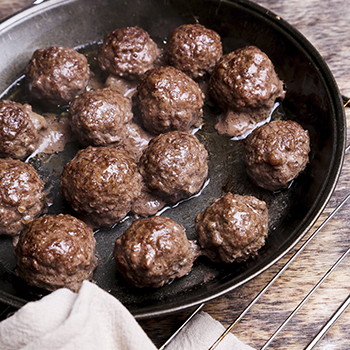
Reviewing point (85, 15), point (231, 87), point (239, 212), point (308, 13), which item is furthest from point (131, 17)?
point (239, 212)

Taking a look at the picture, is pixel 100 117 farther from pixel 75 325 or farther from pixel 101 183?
pixel 75 325

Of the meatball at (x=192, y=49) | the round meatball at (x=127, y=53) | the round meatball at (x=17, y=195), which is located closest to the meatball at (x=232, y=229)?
the round meatball at (x=17, y=195)

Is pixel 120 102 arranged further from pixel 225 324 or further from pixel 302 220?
pixel 225 324

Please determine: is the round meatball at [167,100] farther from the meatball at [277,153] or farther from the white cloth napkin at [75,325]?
the white cloth napkin at [75,325]

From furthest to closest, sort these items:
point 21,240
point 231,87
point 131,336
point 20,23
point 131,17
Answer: point 131,17, point 20,23, point 231,87, point 21,240, point 131,336

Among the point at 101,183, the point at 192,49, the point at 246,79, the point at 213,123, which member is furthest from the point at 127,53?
the point at 101,183


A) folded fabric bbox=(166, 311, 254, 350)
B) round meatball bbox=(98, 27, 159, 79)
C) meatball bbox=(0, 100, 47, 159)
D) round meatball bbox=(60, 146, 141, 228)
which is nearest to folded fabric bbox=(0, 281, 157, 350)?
folded fabric bbox=(166, 311, 254, 350)
